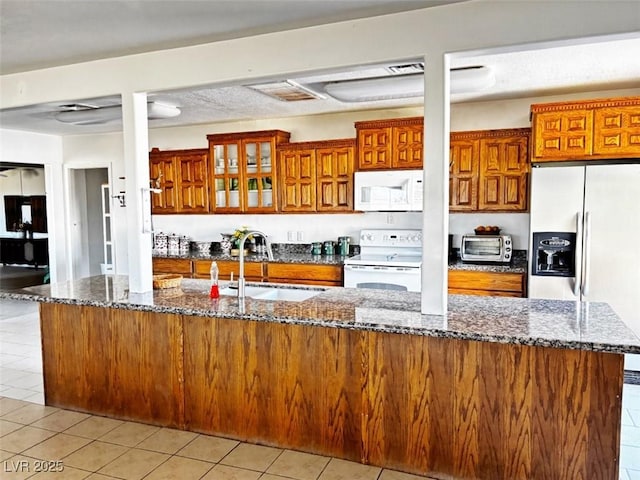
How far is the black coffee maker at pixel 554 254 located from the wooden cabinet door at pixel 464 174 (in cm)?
82

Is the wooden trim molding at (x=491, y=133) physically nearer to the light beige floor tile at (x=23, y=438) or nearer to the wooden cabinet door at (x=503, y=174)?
the wooden cabinet door at (x=503, y=174)

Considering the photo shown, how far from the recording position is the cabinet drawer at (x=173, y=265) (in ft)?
18.9

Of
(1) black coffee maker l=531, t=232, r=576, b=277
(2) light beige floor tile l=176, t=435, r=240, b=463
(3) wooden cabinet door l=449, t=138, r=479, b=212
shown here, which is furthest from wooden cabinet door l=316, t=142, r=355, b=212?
(2) light beige floor tile l=176, t=435, r=240, b=463

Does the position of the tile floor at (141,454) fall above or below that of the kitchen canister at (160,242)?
below

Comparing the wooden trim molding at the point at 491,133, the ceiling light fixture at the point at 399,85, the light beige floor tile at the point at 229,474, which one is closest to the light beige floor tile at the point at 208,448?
the light beige floor tile at the point at 229,474

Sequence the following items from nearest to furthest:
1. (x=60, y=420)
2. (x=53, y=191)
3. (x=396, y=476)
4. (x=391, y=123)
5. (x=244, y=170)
Answer: (x=396, y=476), (x=60, y=420), (x=391, y=123), (x=244, y=170), (x=53, y=191)

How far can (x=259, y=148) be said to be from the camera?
5.68m

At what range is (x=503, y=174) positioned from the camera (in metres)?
4.70

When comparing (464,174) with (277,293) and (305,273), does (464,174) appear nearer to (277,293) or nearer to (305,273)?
(305,273)

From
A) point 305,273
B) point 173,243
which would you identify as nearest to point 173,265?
point 173,243

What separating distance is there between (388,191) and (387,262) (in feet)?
2.44

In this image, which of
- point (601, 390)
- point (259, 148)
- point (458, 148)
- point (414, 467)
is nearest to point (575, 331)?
point (601, 390)

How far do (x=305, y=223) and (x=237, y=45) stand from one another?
122 inches

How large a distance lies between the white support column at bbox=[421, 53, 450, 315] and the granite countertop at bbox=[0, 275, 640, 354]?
0.47 ft
